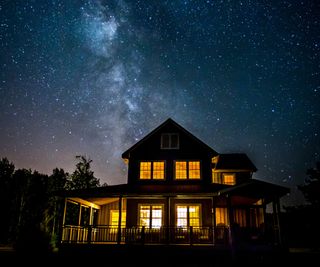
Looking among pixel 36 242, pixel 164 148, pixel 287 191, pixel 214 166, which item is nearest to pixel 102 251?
pixel 36 242

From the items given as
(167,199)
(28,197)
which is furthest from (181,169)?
(28,197)

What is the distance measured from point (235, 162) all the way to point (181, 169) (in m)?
7.95

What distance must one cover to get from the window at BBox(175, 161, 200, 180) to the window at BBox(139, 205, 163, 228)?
2781 millimetres

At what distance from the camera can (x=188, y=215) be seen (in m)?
20.6

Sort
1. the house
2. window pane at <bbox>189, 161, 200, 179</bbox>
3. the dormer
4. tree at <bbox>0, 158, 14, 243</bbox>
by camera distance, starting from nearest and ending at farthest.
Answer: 1. the house
2. window pane at <bbox>189, 161, 200, 179</bbox>
3. the dormer
4. tree at <bbox>0, 158, 14, 243</bbox>

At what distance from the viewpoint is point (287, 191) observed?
15.8 metres

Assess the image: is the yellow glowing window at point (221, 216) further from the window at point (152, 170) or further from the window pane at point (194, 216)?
the window at point (152, 170)

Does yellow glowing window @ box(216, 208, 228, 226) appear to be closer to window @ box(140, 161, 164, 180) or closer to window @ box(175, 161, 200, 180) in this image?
window @ box(175, 161, 200, 180)

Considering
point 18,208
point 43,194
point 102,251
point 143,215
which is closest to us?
point 102,251

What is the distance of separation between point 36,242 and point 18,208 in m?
27.3

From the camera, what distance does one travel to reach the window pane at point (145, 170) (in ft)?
71.9

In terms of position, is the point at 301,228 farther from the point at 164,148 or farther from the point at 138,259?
the point at 138,259

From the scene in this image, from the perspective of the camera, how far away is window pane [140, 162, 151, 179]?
21906 millimetres

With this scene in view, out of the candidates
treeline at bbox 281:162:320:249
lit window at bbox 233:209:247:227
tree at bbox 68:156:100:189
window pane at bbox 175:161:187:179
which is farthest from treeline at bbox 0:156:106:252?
treeline at bbox 281:162:320:249
